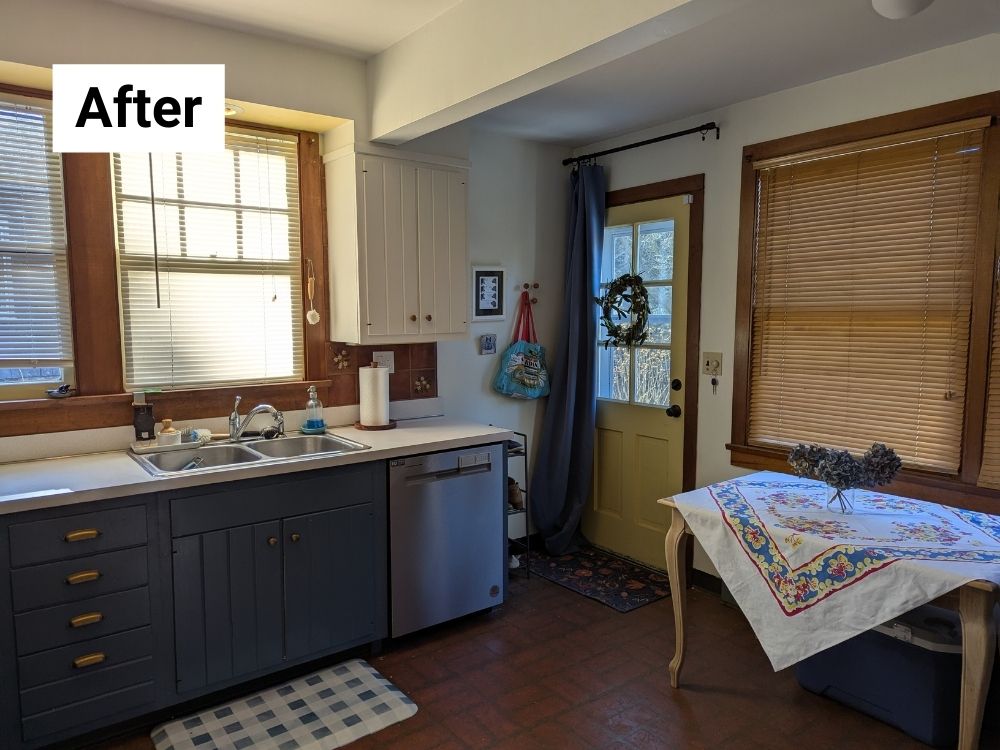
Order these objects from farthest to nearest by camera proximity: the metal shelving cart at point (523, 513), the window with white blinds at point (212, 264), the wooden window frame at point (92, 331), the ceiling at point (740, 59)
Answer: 1. the metal shelving cart at point (523, 513)
2. the window with white blinds at point (212, 264)
3. the wooden window frame at point (92, 331)
4. the ceiling at point (740, 59)

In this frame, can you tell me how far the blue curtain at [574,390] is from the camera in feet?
12.8

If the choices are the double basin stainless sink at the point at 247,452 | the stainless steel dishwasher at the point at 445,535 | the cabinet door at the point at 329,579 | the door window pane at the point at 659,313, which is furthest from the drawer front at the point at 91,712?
the door window pane at the point at 659,313

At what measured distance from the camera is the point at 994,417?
2479mm

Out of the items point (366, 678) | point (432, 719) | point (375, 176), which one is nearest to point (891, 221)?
point (375, 176)

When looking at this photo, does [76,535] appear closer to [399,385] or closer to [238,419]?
[238,419]

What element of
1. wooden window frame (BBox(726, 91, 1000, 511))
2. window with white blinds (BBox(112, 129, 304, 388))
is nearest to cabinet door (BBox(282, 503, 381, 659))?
window with white blinds (BBox(112, 129, 304, 388))

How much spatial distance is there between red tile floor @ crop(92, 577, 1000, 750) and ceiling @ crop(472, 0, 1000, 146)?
7.77 ft

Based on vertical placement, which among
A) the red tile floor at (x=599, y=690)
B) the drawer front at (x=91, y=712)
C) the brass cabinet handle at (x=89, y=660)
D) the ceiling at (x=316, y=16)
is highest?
the ceiling at (x=316, y=16)

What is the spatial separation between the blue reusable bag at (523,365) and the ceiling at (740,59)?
1.08 m

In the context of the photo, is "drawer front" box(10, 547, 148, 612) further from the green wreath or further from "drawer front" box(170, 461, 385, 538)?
the green wreath

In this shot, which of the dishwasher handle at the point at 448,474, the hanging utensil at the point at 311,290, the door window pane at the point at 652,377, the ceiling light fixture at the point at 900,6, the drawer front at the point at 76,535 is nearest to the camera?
the ceiling light fixture at the point at 900,6

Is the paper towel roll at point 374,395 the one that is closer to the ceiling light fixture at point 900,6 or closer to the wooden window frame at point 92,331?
the wooden window frame at point 92,331

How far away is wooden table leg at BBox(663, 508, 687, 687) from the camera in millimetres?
2533

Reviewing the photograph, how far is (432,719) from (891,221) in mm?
2665
